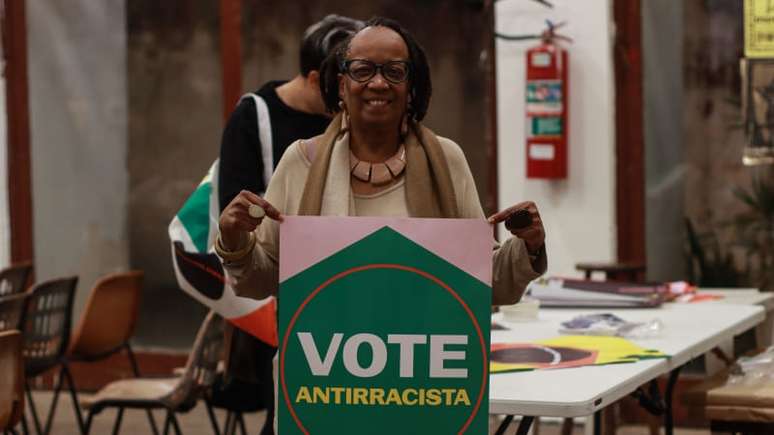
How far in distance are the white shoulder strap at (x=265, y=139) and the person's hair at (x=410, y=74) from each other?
0.83 metres

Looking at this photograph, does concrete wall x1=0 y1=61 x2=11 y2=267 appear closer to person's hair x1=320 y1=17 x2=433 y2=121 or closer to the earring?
person's hair x1=320 y1=17 x2=433 y2=121

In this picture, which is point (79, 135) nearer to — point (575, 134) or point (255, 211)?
point (575, 134)

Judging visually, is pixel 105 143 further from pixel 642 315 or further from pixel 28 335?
pixel 642 315

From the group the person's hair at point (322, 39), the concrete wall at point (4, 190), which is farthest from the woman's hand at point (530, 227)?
the concrete wall at point (4, 190)

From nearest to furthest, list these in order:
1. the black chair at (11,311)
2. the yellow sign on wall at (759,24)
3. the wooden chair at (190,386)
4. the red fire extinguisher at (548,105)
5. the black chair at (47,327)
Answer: the yellow sign on wall at (759,24)
the wooden chair at (190,386)
the black chair at (11,311)
the black chair at (47,327)
the red fire extinguisher at (548,105)

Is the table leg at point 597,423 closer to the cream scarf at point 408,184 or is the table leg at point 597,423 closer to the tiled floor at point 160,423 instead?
the cream scarf at point 408,184

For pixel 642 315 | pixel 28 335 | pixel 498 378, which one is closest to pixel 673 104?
pixel 642 315

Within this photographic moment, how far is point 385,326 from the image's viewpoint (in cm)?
243

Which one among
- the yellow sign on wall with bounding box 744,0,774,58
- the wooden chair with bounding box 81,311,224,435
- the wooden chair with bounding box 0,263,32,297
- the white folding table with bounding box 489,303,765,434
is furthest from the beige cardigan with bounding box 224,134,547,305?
the wooden chair with bounding box 0,263,32,297

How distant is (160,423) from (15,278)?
1.02 metres

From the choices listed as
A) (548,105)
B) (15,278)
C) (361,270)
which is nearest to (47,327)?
(15,278)

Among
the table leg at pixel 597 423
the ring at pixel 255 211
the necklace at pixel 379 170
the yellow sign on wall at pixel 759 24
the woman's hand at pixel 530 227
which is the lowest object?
the table leg at pixel 597 423

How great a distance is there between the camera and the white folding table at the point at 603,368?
2.81 metres

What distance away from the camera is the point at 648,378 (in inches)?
126
